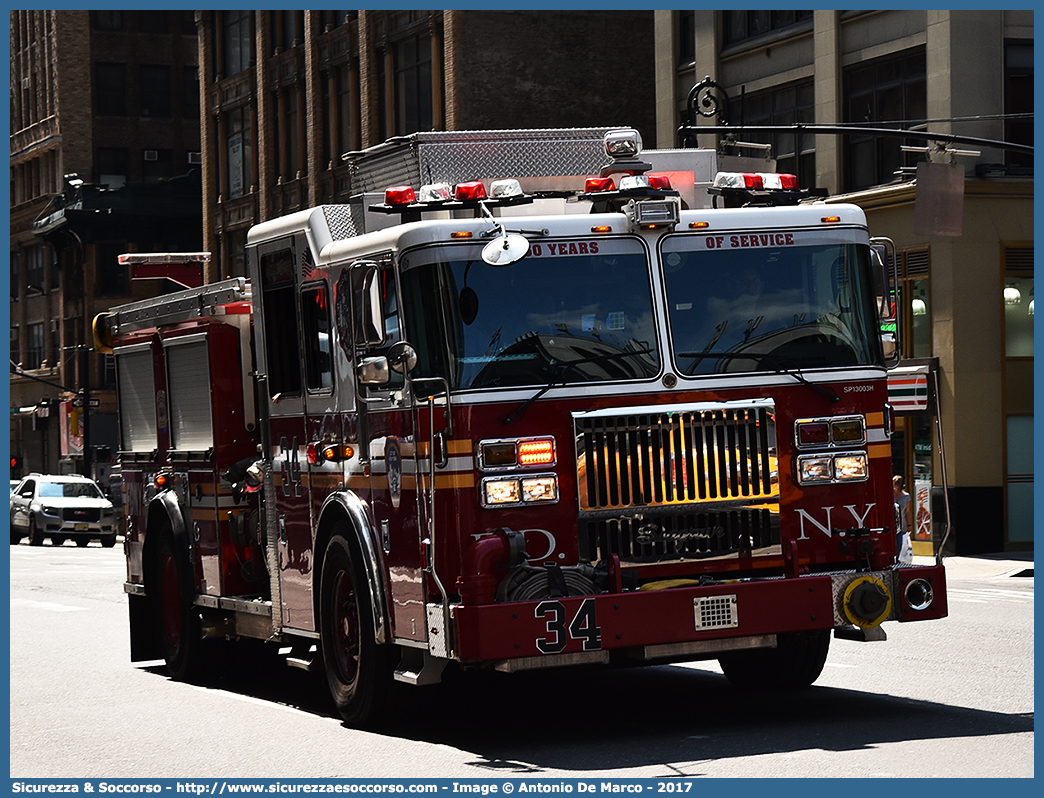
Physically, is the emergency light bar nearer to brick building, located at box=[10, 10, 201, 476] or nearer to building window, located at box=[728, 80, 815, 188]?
building window, located at box=[728, 80, 815, 188]

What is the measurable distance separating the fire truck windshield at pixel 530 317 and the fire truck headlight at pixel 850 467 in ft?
3.93

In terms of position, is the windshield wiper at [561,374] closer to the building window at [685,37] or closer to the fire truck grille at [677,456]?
the fire truck grille at [677,456]

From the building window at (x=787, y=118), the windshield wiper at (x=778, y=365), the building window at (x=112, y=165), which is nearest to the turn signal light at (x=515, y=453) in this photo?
the windshield wiper at (x=778, y=365)

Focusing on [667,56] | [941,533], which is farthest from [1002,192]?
[941,533]

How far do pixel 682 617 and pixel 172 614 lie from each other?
19.8ft

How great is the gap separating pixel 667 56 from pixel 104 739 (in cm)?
2752

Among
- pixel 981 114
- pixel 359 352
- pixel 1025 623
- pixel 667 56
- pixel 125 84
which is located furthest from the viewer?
pixel 125 84

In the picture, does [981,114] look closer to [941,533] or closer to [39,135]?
[941,533]

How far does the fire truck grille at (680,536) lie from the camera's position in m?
9.79

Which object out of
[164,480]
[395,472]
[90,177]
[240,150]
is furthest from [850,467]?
[90,177]

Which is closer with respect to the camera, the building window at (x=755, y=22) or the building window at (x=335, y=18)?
the building window at (x=755, y=22)

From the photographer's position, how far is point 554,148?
37.2 feet

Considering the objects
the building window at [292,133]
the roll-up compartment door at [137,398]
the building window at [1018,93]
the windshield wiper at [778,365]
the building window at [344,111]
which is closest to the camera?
the windshield wiper at [778,365]

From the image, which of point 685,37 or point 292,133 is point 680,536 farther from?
point 292,133
